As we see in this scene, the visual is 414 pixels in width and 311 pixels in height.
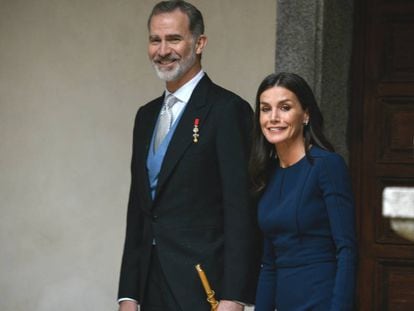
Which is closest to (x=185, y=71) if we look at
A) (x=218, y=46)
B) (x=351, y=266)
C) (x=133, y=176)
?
(x=133, y=176)

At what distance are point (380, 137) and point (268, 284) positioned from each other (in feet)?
7.50

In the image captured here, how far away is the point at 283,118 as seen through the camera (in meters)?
4.55

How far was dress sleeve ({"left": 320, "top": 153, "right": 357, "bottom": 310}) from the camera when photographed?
4262 millimetres

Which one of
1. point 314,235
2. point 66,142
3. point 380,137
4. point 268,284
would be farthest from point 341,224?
point 66,142

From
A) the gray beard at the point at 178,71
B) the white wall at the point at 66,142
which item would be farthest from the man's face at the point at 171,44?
the white wall at the point at 66,142

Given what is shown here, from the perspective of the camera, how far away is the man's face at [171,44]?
4949 mm

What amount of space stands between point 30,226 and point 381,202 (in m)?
2.17

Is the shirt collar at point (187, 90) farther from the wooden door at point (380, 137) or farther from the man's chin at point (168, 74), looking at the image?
the wooden door at point (380, 137)

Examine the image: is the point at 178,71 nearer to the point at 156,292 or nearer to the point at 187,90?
the point at 187,90

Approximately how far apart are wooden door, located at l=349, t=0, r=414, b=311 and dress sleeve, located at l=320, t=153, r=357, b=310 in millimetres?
2267

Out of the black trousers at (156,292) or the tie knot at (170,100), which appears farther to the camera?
the tie knot at (170,100)

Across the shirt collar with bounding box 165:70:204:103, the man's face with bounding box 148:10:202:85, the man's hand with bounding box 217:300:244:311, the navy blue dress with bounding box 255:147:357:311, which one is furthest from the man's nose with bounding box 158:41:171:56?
the man's hand with bounding box 217:300:244:311

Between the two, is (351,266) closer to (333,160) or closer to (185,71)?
(333,160)

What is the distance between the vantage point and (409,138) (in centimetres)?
658
